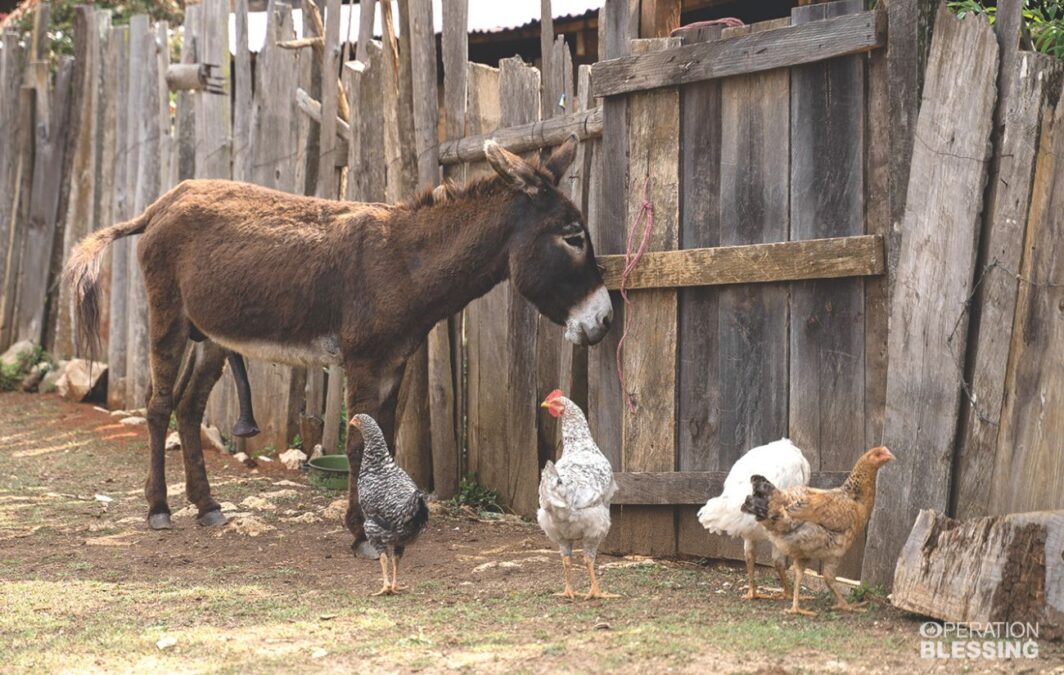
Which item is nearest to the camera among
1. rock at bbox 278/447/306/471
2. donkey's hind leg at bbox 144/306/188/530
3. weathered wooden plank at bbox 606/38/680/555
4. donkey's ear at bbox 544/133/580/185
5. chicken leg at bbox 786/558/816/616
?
A: chicken leg at bbox 786/558/816/616

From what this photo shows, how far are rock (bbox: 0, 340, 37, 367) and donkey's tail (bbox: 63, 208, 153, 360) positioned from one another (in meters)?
4.72

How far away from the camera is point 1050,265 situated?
471 cm

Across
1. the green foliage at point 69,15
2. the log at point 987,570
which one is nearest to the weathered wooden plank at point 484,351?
the log at point 987,570

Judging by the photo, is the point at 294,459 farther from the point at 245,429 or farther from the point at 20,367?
the point at 20,367

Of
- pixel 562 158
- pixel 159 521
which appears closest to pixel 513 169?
pixel 562 158

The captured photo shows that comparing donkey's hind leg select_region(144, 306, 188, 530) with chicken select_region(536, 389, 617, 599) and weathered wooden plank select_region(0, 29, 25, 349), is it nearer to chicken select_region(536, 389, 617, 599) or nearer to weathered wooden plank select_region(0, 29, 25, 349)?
chicken select_region(536, 389, 617, 599)

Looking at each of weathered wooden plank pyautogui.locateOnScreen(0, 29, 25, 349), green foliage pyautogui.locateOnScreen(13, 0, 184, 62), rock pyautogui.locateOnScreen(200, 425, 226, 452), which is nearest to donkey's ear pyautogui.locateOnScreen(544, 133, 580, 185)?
rock pyautogui.locateOnScreen(200, 425, 226, 452)

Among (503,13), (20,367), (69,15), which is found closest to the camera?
(20,367)

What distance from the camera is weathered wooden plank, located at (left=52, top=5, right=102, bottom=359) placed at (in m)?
11.9

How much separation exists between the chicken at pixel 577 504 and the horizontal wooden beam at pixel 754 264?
3.45 feet

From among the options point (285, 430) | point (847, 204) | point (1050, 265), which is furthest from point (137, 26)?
point (1050, 265)

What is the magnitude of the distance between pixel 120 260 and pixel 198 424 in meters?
3.52

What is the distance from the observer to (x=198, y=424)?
320 inches

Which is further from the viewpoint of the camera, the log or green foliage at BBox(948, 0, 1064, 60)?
green foliage at BBox(948, 0, 1064, 60)
